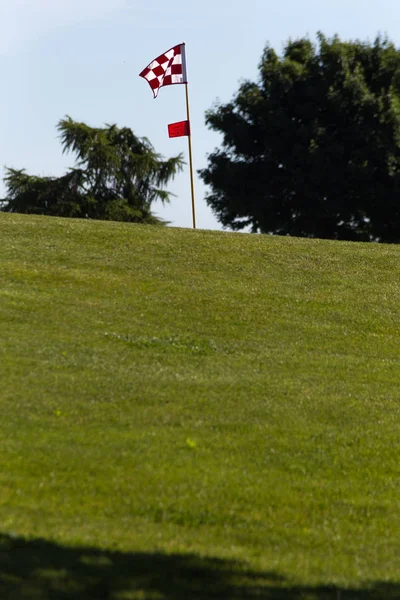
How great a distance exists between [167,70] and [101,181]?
2741 cm

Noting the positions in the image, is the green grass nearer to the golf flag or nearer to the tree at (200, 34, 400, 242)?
the golf flag

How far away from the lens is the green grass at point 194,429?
265 inches

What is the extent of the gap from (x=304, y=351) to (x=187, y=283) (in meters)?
4.79

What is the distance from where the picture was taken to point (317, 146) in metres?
42.3

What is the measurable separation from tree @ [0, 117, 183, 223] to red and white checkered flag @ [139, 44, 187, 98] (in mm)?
25452

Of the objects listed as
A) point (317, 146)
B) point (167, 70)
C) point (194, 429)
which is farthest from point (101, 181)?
point (194, 429)

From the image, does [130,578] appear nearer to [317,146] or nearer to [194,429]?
[194,429]

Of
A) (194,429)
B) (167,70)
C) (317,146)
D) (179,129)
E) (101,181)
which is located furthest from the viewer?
(101,181)

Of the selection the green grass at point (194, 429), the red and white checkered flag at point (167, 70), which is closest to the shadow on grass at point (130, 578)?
the green grass at point (194, 429)

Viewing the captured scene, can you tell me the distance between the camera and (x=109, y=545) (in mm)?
6898

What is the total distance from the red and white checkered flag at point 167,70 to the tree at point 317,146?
48.7 ft

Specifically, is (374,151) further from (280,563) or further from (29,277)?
(280,563)

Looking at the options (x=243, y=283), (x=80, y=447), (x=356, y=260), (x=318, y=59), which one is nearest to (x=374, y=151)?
(x=318, y=59)

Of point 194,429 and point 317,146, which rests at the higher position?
point 317,146
